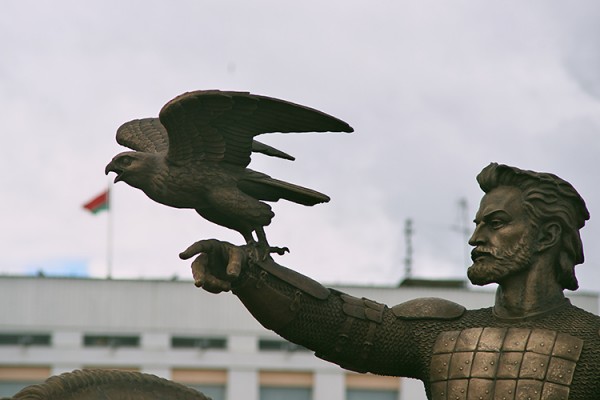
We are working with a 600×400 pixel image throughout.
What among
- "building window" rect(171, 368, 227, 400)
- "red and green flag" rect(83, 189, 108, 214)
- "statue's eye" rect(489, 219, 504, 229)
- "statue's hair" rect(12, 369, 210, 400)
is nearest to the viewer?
"statue's hair" rect(12, 369, 210, 400)

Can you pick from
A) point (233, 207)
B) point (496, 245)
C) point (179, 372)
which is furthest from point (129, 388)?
point (179, 372)

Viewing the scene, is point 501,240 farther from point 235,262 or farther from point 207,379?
point 207,379

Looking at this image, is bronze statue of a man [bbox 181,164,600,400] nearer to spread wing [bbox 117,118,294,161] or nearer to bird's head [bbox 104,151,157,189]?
bird's head [bbox 104,151,157,189]

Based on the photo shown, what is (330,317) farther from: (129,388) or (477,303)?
(477,303)

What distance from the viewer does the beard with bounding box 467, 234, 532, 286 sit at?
13680 millimetres

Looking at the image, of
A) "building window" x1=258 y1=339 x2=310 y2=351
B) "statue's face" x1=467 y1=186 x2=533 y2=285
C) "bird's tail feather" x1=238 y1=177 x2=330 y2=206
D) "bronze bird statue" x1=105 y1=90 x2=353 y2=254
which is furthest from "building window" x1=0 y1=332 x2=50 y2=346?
"statue's face" x1=467 y1=186 x2=533 y2=285

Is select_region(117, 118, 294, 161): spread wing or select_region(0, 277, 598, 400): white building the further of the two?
select_region(0, 277, 598, 400): white building

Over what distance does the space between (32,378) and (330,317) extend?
158ft

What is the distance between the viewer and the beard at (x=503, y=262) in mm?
13680

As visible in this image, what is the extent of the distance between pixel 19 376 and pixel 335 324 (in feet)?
157

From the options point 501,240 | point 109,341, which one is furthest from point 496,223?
point 109,341

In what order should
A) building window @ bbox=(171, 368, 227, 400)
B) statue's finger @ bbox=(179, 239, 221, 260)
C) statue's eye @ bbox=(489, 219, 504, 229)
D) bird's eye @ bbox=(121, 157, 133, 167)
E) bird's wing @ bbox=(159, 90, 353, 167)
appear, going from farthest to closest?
building window @ bbox=(171, 368, 227, 400) < bird's eye @ bbox=(121, 157, 133, 167) < statue's eye @ bbox=(489, 219, 504, 229) < bird's wing @ bbox=(159, 90, 353, 167) < statue's finger @ bbox=(179, 239, 221, 260)

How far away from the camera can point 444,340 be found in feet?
45.8

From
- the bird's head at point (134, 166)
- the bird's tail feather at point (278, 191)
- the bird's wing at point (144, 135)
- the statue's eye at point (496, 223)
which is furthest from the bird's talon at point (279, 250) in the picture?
the bird's wing at point (144, 135)
